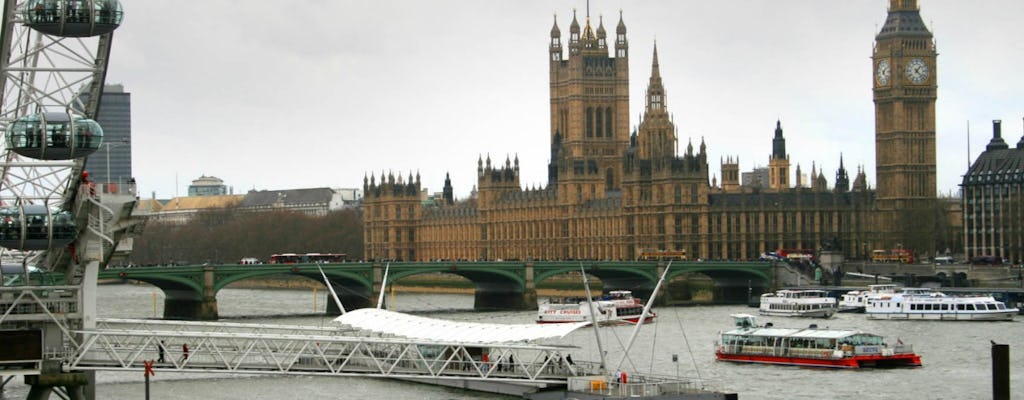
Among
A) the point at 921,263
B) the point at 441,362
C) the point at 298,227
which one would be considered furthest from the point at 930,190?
the point at 441,362

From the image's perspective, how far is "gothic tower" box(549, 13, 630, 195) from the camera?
185 metres

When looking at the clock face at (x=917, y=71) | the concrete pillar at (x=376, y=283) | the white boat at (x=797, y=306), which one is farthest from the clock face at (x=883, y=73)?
the concrete pillar at (x=376, y=283)

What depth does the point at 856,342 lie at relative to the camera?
72.1 m

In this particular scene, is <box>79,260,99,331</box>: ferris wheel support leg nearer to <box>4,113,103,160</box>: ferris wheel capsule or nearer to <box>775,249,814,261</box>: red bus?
<box>4,113,103,160</box>: ferris wheel capsule

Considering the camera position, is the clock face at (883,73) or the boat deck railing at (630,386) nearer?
the boat deck railing at (630,386)

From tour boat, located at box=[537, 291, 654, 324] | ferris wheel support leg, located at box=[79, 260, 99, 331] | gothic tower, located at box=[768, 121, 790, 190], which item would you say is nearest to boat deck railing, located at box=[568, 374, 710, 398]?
ferris wheel support leg, located at box=[79, 260, 99, 331]

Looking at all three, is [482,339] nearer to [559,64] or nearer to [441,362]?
[441,362]

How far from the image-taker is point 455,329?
55.8m

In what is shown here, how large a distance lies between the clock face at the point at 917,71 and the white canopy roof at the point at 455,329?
9458cm

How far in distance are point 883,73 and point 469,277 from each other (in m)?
47.6

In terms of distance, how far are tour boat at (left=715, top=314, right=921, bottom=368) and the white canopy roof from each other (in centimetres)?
1748

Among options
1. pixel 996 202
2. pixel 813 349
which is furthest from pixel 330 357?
pixel 996 202

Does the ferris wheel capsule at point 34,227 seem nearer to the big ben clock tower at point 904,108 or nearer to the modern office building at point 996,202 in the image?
the modern office building at point 996,202

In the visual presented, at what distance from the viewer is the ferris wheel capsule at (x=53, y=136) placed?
46000mm
